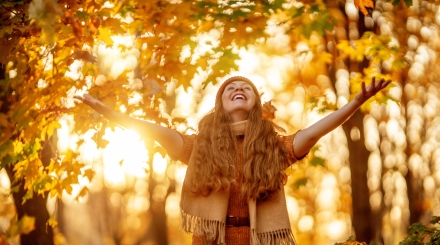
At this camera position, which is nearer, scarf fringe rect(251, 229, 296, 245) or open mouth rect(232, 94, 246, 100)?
scarf fringe rect(251, 229, 296, 245)

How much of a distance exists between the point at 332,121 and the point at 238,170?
60 centimetres

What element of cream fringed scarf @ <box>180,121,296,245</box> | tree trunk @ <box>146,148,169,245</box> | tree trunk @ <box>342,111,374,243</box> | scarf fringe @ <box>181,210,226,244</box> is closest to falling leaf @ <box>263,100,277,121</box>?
cream fringed scarf @ <box>180,121,296,245</box>

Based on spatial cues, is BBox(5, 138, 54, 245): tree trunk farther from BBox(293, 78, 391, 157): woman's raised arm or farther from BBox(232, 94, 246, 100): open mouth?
BBox(293, 78, 391, 157): woman's raised arm

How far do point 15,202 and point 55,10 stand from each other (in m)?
4.81

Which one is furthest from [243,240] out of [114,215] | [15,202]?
[114,215]

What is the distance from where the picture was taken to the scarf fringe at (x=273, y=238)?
11.7ft

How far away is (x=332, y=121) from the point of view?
3.63 metres

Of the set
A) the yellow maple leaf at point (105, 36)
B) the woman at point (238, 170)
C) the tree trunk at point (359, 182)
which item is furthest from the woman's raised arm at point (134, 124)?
the tree trunk at point (359, 182)

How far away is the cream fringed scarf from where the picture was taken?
3602mm

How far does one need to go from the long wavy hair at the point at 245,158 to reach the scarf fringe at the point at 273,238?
0.20 metres

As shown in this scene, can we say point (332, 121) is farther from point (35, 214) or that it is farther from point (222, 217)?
point (35, 214)

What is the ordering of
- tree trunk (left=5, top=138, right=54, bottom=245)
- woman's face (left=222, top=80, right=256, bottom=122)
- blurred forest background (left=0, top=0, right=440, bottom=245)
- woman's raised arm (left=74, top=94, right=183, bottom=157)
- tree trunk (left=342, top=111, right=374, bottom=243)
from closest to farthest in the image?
woman's raised arm (left=74, top=94, right=183, bottom=157) → woman's face (left=222, top=80, right=256, bottom=122) → blurred forest background (left=0, top=0, right=440, bottom=245) → tree trunk (left=5, top=138, right=54, bottom=245) → tree trunk (left=342, top=111, right=374, bottom=243)

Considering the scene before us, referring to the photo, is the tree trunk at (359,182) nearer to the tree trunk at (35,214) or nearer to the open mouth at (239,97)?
the tree trunk at (35,214)

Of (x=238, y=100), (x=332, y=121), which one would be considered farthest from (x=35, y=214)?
(x=332, y=121)
